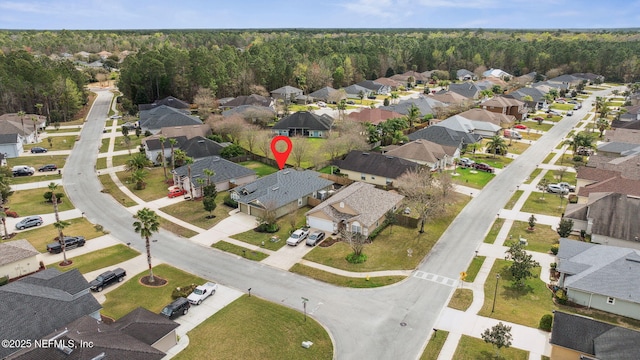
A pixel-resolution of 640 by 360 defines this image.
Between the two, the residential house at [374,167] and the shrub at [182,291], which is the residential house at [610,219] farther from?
the shrub at [182,291]

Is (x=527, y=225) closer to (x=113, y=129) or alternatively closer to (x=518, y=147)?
(x=518, y=147)

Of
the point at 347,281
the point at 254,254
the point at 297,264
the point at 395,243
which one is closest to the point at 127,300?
the point at 254,254

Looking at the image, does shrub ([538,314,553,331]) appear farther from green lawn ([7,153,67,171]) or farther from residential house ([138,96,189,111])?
residential house ([138,96,189,111])

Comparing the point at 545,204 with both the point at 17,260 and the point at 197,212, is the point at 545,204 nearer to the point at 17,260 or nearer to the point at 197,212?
the point at 197,212

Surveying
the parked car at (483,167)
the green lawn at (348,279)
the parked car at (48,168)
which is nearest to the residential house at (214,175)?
the parked car at (48,168)

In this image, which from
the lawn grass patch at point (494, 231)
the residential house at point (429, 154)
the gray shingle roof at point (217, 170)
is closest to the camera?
the lawn grass patch at point (494, 231)

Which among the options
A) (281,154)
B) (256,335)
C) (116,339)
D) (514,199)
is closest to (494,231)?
(514,199)
